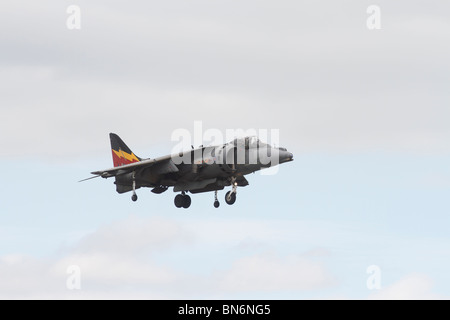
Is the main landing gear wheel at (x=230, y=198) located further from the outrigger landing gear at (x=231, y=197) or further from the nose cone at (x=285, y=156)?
the nose cone at (x=285, y=156)

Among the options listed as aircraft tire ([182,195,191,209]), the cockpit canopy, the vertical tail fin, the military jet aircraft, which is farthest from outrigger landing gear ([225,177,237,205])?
the vertical tail fin

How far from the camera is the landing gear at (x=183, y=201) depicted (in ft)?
243

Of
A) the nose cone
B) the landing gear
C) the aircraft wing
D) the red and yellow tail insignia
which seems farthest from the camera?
the red and yellow tail insignia

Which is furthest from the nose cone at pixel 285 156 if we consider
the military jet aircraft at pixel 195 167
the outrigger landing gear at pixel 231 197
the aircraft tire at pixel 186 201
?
the aircraft tire at pixel 186 201

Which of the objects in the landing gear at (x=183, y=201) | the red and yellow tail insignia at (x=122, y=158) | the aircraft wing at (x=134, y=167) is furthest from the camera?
the red and yellow tail insignia at (x=122, y=158)

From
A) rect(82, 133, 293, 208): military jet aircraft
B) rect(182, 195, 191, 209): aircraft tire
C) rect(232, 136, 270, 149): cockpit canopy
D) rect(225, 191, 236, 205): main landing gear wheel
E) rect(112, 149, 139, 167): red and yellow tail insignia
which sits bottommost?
rect(225, 191, 236, 205): main landing gear wheel

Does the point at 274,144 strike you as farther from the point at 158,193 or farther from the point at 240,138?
the point at 158,193

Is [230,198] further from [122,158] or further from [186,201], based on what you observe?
[122,158]

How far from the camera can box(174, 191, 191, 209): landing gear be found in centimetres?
7412

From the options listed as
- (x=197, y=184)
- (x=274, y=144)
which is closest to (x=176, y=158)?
(x=197, y=184)

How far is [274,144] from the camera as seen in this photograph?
226 feet

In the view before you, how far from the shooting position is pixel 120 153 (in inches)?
3002

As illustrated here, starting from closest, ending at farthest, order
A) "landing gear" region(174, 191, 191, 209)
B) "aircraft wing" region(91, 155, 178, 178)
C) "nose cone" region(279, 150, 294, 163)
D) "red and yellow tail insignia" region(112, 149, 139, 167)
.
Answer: "nose cone" region(279, 150, 294, 163), "aircraft wing" region(91, 155, 178, 178), "landing gear" region(174, 191, 191, 209), "red and yellow tail insignia" region(112, 149, 139, 167)

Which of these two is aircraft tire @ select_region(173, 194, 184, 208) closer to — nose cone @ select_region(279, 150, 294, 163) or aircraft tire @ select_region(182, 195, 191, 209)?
aircraft tire @ select_region(182, 195, 191, 209)
